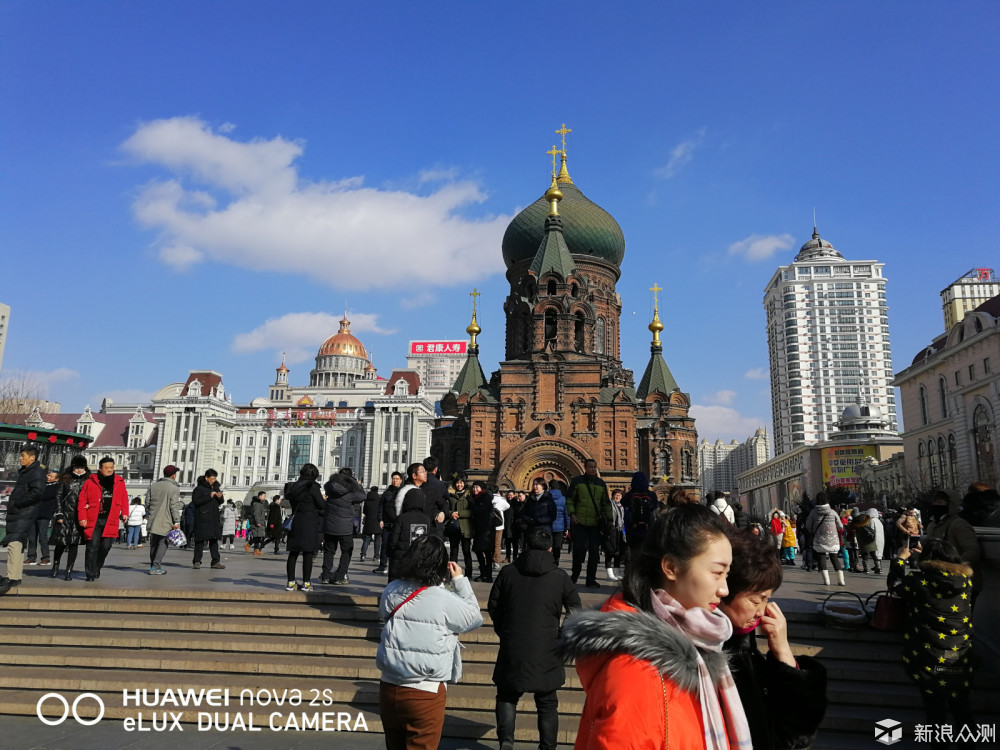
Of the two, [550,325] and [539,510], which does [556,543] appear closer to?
[539,510]

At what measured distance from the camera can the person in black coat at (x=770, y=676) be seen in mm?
2309

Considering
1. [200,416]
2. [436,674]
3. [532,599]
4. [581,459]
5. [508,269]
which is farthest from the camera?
[200,416]

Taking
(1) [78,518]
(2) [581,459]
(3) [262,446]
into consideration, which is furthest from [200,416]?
(1) [78,518]

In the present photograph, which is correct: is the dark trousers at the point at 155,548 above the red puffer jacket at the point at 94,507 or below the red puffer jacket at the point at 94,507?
below

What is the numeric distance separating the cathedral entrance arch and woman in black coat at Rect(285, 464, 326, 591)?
900 inches

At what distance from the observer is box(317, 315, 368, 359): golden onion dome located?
100 meters

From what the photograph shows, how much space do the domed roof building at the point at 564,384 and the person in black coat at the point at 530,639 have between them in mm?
27078

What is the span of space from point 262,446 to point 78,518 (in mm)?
76153

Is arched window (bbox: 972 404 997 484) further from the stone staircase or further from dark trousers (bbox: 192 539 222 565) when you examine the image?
dark trousers (bbox: 192 539 222 565)

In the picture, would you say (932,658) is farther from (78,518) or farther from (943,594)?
(78,518)

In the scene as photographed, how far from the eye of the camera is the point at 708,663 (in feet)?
7.00

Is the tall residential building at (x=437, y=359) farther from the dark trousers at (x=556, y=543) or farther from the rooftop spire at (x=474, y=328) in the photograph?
the dark trousers at (x=556, y=543)

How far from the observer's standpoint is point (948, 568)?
17.3ft

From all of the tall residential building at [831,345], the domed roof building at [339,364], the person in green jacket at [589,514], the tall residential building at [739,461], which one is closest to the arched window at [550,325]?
the person in green jacket at [589,514]
